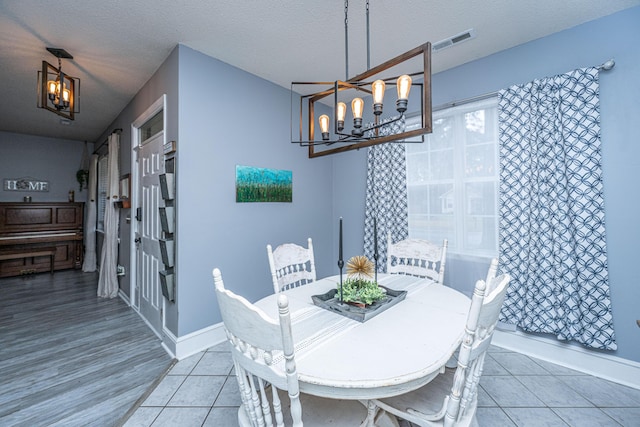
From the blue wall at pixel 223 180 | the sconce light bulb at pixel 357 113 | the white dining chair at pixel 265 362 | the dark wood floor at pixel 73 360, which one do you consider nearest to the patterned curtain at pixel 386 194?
the blue wall at pixel 223 180

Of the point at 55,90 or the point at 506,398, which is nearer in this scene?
the point at 506,398

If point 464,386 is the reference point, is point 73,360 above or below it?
below

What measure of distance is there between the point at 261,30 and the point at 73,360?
318cm

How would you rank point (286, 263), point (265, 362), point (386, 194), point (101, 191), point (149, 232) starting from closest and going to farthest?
point (265, 362)
point (286, 263)
point (149, 232)
point (386, 194)
point (101, 191)

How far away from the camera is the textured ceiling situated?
184 cm

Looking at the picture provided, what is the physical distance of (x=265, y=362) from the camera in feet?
2.74

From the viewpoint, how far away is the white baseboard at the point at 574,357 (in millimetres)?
1885

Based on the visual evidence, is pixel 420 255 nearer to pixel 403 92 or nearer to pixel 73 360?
pixel 403 92

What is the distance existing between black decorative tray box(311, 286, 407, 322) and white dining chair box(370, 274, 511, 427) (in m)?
0.36

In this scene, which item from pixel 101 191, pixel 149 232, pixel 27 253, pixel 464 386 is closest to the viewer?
pixel 464 386

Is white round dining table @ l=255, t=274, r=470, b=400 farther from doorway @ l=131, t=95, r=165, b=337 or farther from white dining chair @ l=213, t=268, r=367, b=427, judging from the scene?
doorway @ l=131, t=95, r=165, b=337

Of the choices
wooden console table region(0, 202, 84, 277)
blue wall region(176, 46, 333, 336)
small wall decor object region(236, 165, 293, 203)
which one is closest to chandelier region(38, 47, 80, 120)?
blue wall region(176, 46, 333, 336)

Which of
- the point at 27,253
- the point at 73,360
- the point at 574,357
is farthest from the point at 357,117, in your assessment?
the point at 27,253

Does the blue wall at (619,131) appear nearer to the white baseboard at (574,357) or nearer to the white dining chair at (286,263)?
the white baseboard at (574,357)
